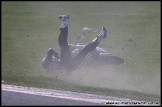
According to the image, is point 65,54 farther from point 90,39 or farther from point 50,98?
point 90,39

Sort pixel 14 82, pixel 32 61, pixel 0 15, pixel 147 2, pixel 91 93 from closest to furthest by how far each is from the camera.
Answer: pixel 91 93
pixel 14 82
pixel 32 61
pixel 0 15
pixel 147 2

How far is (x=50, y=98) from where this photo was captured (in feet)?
23.4

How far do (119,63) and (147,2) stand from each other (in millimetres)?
15572

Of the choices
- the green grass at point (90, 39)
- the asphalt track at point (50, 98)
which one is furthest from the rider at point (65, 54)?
the asphalt track at point (50, 98)

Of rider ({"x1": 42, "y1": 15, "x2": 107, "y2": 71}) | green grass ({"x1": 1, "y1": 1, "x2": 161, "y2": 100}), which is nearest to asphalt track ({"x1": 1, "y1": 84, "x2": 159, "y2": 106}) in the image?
green grass ({"x1": 1, "y1": 1, "x2": 161, "y2": 100})

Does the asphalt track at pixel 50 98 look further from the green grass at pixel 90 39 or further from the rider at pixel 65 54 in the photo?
the rider at pixel 65 54

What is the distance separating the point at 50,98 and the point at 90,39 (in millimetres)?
7437

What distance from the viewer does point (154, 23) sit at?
20.4 m

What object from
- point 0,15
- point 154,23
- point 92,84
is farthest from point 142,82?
point 0,15

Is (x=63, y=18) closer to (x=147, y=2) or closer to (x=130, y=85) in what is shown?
(x=130, y=85)

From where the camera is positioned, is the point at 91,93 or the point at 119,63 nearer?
the point at 91,93

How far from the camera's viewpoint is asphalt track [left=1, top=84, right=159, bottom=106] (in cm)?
690

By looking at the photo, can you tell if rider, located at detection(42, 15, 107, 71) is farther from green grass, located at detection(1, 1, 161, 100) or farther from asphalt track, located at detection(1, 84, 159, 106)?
asphalt track, located at detection(1, 84, 159, 106)

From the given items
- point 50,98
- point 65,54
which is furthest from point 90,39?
point 50,98
